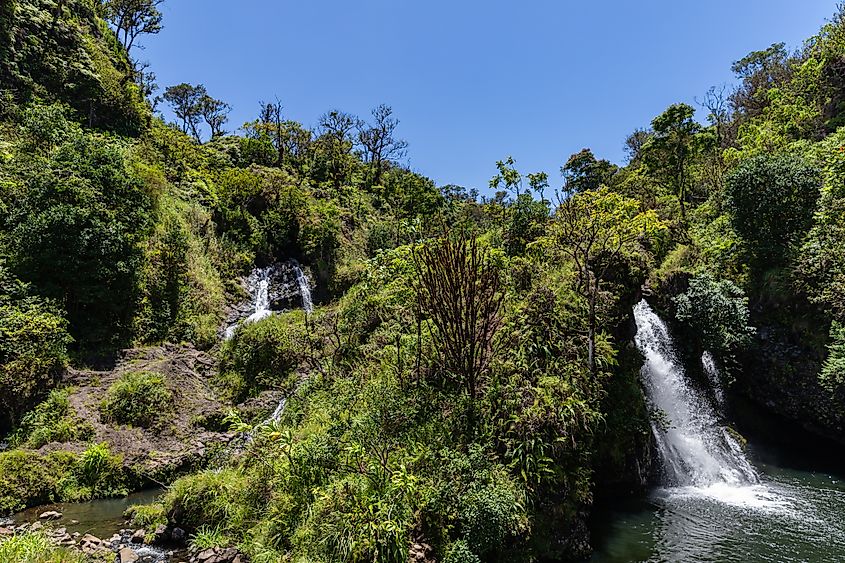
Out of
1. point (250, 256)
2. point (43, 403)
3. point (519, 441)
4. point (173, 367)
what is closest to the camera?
point (519, 441)

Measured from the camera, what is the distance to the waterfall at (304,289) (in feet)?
82.2

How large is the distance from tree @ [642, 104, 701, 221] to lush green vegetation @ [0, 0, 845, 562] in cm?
19

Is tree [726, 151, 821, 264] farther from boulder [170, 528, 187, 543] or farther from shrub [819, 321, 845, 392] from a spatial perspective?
boulder [170, 528, 187, 543]

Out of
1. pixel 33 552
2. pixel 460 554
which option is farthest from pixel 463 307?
pixel 33 552

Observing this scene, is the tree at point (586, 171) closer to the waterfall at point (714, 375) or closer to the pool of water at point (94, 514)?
the waterfall at point (714, 375)

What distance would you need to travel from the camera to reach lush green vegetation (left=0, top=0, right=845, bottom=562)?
9.07 meters

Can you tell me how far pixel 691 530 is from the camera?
36.2 feet

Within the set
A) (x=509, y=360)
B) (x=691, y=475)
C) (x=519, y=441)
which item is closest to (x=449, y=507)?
(x=519, y=441)

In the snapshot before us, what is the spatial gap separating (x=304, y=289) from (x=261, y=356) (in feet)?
23.8

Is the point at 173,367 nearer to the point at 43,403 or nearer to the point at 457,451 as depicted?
the point at 43,403

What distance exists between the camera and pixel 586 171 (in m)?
40.7

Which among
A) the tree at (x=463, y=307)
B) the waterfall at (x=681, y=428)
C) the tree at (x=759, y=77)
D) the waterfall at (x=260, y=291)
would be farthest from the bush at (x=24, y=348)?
the tree at (x=759, y=77)

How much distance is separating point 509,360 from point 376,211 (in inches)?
1151

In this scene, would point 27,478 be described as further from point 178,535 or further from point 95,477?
point 178,535
